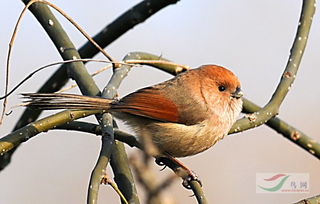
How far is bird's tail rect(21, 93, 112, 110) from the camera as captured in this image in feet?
6.91

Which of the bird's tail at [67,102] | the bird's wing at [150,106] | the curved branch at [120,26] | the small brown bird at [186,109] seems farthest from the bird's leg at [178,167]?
the curved branch at [120,26]

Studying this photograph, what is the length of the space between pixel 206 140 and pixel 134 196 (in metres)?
0.85

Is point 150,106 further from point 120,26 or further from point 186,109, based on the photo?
point 120,26

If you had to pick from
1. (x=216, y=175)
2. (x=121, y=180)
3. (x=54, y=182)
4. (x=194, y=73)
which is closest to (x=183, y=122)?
(x=194, y=73)

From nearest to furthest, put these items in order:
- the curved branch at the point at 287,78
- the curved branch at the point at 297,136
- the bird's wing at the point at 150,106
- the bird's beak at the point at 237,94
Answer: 1. the curved branch at the point at 287,78
2. the curved branch at the point at 297,136
3. the bird's wing at the point at 150,106
4. the bird's beak at the point at 237,94

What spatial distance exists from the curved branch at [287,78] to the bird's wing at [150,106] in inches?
15.5

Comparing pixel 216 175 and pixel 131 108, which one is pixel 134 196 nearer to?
pixel 131 108

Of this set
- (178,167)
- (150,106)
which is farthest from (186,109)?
(178,167)

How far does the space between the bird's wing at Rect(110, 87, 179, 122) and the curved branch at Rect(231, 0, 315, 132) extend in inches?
15.5

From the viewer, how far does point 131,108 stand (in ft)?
8.44

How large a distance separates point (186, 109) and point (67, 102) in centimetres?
65

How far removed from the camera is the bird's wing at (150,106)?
2.58 meters

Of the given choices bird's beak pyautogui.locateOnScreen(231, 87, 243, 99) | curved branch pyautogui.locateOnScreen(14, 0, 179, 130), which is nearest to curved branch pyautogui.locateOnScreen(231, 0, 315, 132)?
bird's beak pyautogui.locateOnScreen(231, 87, 243, 99)

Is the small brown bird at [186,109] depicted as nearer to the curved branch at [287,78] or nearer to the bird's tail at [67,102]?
the bird's tail at [67,102]
